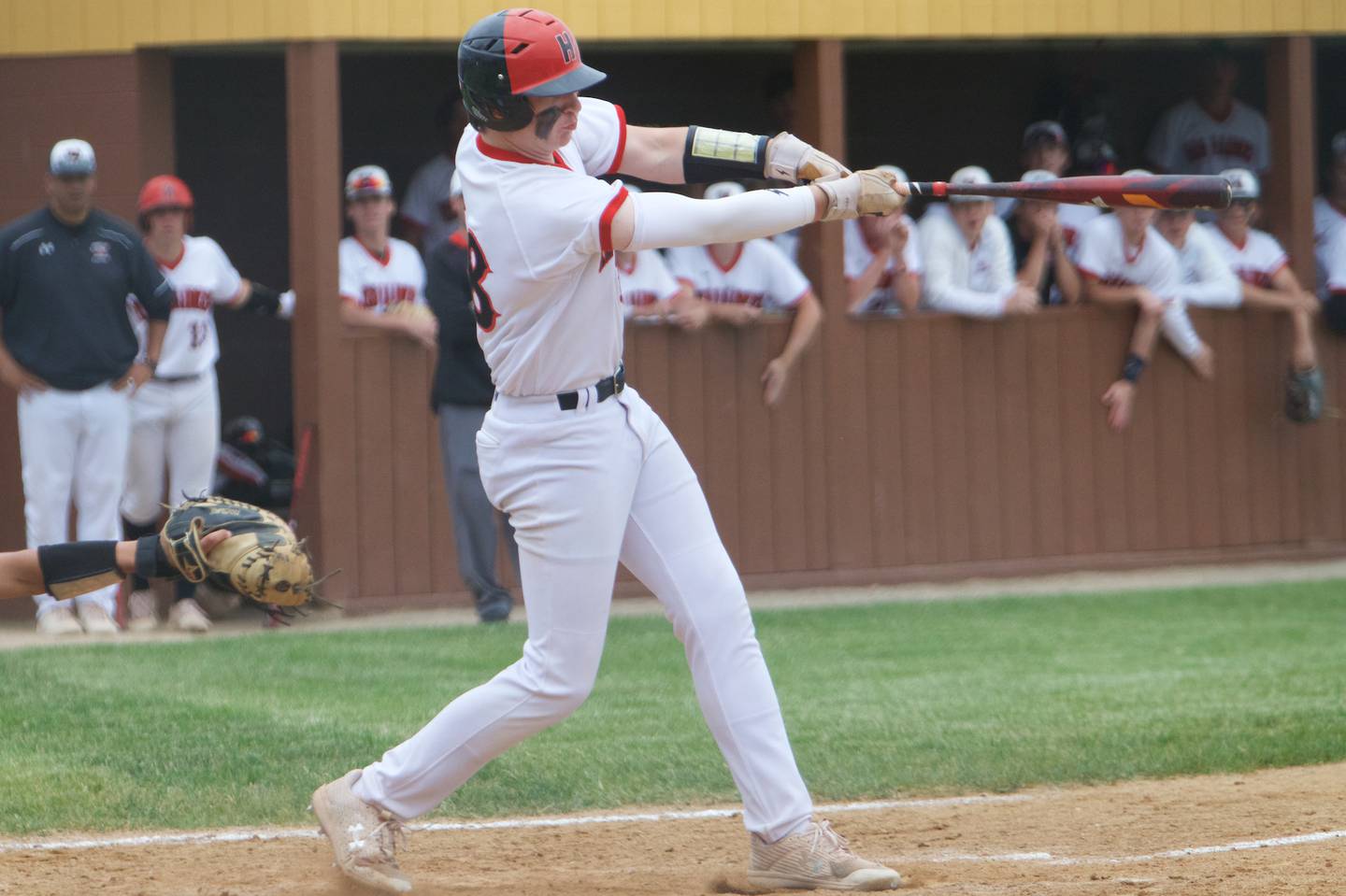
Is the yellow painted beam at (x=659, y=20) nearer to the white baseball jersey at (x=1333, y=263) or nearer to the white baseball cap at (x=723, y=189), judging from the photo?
the white baseball cap at (x=723, y=189)

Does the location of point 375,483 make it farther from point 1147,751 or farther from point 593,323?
point 593,323

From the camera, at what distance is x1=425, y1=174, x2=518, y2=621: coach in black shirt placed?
28.2 ft

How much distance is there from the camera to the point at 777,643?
27.4 feet

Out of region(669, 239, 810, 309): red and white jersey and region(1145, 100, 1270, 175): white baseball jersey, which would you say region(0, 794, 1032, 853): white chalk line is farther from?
region(1145, 100, 1270, 175): white baseball jersey

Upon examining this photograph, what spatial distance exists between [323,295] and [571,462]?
5713 mm

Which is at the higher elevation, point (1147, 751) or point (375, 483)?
point (375, 483)

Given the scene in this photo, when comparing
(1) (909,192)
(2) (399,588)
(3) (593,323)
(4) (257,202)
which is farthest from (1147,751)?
(4) (257,202)

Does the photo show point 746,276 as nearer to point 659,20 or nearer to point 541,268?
point 659,20

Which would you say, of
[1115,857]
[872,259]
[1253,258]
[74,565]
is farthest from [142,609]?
[1253,258]

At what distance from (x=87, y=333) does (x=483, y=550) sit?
2.16 metres

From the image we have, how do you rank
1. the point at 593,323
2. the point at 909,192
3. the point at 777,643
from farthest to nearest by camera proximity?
1. the point at 777,643
2. the point at 909,192
3. the point at 593,323

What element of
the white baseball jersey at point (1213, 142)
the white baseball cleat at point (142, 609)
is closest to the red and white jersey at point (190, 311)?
the white baseball cleat at point (142, 609)

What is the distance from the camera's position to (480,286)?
162 inches

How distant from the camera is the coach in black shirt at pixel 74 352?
8.73m
